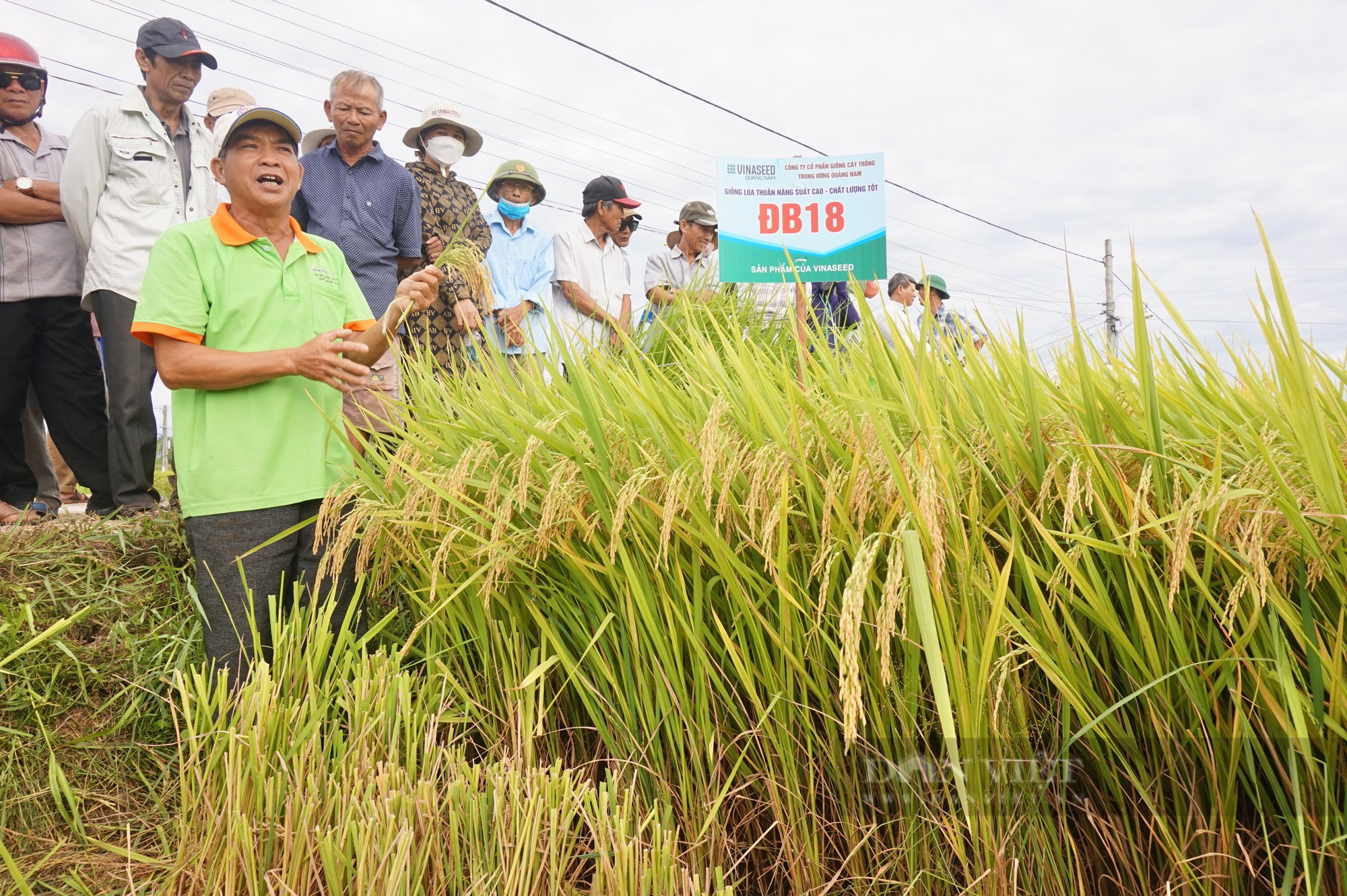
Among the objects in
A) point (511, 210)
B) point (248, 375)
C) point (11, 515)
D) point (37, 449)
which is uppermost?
point (511, 210)

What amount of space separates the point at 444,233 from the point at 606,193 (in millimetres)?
1209

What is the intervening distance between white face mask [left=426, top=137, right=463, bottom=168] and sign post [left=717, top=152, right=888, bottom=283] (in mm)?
1552

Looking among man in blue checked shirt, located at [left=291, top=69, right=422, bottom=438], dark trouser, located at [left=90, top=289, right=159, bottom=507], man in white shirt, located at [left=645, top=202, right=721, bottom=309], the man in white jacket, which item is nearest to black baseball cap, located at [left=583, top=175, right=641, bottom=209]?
man in white shirt, located at [left=645, top=202, right=721, bottom=309]

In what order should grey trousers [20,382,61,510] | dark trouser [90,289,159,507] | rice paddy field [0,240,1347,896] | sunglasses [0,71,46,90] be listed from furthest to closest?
grey trousers [20,382,61,510] < sunglasses [0,71,46,90] < dark trouser [90,289,159,507] < rice paddy field [0,240,1347,896]

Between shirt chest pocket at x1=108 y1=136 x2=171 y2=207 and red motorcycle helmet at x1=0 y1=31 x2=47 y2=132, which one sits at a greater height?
red motorcycle helmet at x1=0 y1=31 x2=47 y2=132

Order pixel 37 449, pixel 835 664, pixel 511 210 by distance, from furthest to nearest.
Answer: pixel 511 210, pixel 37 449, pixel 835 664

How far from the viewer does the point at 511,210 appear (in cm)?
480

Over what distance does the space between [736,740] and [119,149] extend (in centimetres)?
373

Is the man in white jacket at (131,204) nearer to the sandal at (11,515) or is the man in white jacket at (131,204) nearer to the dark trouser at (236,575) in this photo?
the sandal at (11,515)

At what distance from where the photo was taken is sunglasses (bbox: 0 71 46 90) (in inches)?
155

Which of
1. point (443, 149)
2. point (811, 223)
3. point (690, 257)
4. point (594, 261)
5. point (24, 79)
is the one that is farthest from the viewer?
point (690, 257)

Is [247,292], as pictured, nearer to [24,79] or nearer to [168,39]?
[168,39]

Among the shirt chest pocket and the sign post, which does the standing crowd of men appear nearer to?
the shirt chest pocket

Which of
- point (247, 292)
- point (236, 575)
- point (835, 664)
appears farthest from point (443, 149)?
point (835, 664)
